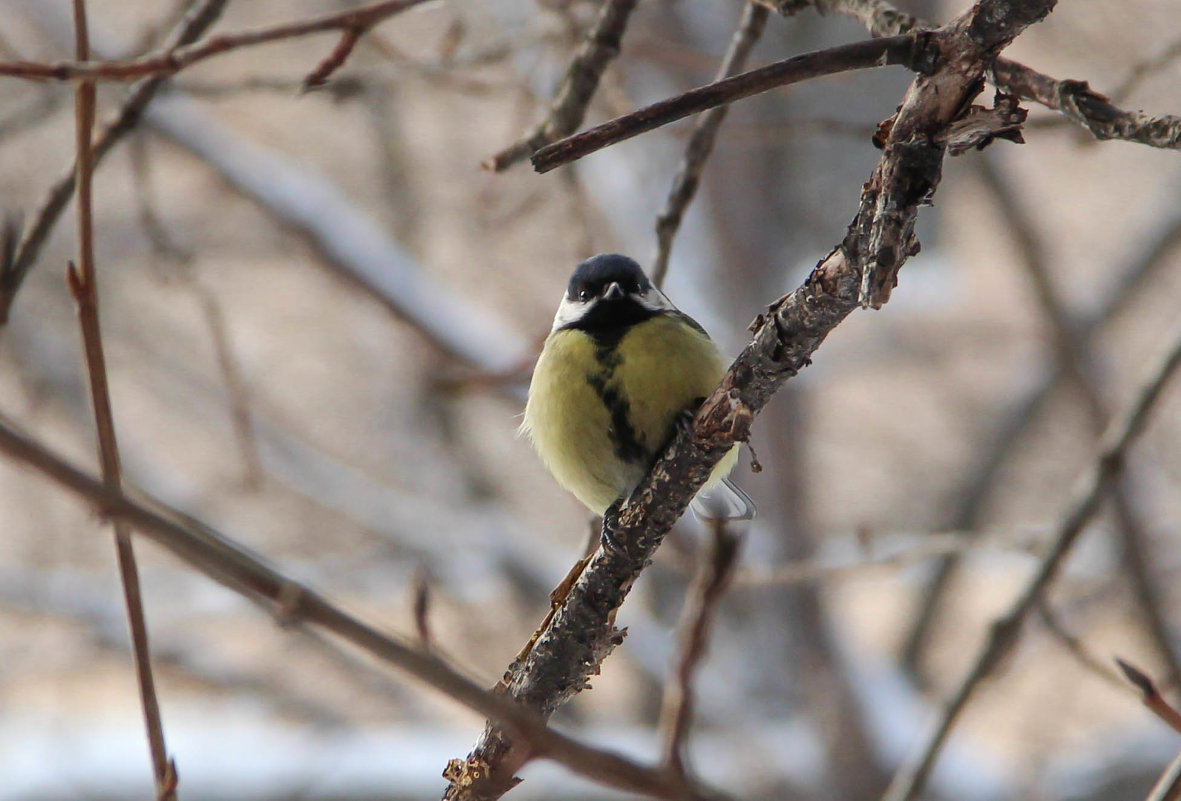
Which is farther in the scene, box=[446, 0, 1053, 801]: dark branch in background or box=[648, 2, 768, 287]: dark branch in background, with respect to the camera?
box=[648, 2, 768, 287]: dark branch in background

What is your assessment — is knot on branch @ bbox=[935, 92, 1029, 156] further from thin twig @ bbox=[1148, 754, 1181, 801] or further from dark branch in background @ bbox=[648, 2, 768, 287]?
dark branch in background @ bbox=[648, 2, 768, 287]

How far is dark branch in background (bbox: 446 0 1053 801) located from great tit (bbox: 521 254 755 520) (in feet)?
2.34

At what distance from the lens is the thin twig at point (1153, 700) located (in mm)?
1175

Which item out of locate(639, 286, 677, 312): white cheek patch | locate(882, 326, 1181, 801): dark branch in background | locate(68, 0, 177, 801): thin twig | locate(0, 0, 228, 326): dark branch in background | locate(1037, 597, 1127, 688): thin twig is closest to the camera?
locate(68, 0, 177, 801): thin twig

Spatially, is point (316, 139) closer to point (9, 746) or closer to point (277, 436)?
point (277, 436)

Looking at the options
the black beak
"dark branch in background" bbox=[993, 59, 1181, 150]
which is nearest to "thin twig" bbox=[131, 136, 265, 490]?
the black beak

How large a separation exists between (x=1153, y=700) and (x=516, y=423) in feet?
21.6

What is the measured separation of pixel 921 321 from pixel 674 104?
308 inches

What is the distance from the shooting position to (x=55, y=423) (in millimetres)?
8023

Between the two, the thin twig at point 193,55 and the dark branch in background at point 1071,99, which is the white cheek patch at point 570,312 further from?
the dark branch in background at point 1071,99

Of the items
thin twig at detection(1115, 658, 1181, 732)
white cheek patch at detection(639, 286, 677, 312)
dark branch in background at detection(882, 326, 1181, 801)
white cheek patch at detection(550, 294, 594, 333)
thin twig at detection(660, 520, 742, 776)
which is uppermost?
white cheek patch at detection(550, 294, 594, 333)

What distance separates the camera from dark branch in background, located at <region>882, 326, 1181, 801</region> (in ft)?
8.55

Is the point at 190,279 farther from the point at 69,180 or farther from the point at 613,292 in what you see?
the point at 613,292

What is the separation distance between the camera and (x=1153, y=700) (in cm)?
121
